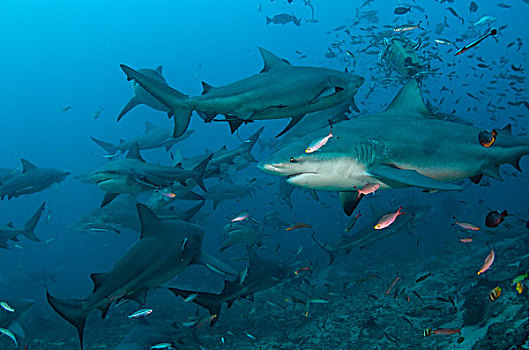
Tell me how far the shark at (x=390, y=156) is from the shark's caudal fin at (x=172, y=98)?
106 cm

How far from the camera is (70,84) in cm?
11625

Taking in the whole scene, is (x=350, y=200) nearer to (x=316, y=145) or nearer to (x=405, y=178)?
(x=405, y=178)

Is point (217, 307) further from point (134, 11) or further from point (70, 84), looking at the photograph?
point (70, 84)

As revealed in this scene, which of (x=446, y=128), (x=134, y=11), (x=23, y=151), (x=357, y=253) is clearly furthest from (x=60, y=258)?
(x=134, y=11)

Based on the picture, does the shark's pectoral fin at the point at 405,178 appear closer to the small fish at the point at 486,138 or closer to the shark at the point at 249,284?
the small fish at the point at 486,138

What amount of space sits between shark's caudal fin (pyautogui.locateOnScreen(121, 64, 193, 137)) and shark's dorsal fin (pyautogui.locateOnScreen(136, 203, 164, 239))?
1.06 meters

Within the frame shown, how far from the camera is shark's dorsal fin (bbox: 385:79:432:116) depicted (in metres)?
4.00

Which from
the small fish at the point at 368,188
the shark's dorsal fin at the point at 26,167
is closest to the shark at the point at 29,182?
the shark's dorsal fin at the point at 26,167

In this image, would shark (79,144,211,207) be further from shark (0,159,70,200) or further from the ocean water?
shark (0,159,70,200)

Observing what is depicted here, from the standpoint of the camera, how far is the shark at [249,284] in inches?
185

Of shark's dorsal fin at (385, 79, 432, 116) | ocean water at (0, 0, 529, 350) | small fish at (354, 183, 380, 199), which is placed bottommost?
ocean water at (0, 0, 529, 350)

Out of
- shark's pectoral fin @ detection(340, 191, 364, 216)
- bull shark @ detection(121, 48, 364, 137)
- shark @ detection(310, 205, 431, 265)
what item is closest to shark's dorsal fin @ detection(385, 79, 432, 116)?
bull shark @ detection(121, 48, 364, 137)

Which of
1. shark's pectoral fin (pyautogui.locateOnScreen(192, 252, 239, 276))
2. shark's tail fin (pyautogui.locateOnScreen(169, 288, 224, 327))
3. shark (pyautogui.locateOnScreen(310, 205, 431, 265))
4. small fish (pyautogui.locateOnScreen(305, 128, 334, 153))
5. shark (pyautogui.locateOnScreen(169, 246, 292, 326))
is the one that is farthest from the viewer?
shark (pyautogui.locateOnScreen(310, 205, 431, 265))

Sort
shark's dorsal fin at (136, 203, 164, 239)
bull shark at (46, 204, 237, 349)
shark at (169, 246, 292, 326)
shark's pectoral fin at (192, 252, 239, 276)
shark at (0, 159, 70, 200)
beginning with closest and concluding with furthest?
bull shark at (46, 204, 237, 349), shark's dorsal fin at (136, 203, 164, 239), shark's pectoral fin at (192, 252, 239, 276), shark at (169, 246, 292, 326), shark at (0, 159, 70, 200)
